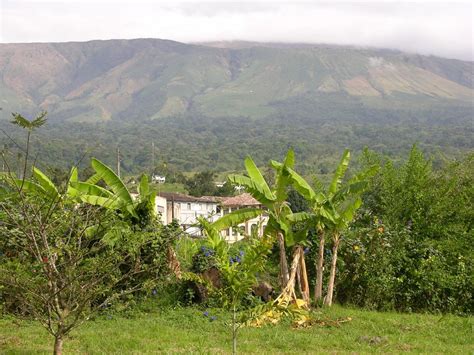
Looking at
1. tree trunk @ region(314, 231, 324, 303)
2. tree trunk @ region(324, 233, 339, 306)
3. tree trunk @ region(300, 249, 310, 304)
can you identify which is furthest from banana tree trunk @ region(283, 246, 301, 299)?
tree trunk @ region(324, 233, 339, 306)

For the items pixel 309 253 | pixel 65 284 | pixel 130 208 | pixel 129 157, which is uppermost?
pixel 65 284

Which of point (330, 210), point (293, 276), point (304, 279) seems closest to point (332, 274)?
point (304, 279)

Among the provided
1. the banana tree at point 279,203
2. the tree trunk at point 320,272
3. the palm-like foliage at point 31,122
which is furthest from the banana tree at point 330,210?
the palm-like foliage at point 31,122

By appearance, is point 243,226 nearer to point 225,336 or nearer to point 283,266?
point 283,266

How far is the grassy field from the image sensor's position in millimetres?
8289

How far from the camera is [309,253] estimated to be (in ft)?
40.1

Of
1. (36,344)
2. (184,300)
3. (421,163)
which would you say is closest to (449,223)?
(421,163)

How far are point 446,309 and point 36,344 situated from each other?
24.7 ft

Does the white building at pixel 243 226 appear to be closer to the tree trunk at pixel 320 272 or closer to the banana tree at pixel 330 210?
the banana tree at pixel 330 210

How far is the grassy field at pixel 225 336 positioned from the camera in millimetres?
8289

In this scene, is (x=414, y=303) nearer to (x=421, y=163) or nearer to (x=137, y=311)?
(x=421, y=163)

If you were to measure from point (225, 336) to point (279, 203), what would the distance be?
10.7 ft

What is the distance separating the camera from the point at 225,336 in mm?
9047

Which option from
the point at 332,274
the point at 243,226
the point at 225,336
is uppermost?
the point at 332,274
